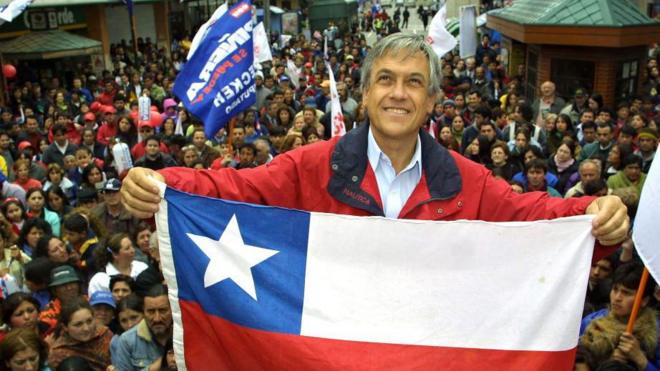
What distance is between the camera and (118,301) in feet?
18.1

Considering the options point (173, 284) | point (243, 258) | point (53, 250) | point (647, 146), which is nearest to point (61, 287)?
point (53, 250)

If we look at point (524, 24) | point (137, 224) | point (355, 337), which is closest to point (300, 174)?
point (355, 337)

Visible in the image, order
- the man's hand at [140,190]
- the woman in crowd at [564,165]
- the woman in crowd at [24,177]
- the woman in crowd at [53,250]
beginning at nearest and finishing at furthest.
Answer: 1. the man's hand at [140,190]
2. the woman in crowd at [53,250]
3. the woman in crowd at [564,165]
4. the woman in crowd at [24,177]

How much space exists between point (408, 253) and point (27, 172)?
7285 mm

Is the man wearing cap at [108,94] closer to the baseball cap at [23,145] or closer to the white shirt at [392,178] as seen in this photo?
the baseball cap at [23,145]

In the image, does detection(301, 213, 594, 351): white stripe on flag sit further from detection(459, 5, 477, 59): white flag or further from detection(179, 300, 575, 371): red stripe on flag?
detection(459, 5, 477, 59): white flag

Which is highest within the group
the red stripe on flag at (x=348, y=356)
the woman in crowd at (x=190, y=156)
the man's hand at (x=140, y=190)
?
the man's hand at (x=140, y=190)

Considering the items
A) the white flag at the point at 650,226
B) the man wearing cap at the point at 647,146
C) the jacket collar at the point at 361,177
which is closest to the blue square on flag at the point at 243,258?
the jacket collar at the point at 361,177

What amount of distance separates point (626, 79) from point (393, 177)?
12673 mm

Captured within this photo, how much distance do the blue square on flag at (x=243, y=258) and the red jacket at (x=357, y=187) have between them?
0.10 metres

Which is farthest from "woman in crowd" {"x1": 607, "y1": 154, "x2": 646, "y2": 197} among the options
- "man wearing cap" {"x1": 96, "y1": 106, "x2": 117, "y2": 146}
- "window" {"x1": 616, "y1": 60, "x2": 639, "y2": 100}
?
"man wearing cap" {"x1": 96, "y1": 106, "x2": 117, "y2": 146}

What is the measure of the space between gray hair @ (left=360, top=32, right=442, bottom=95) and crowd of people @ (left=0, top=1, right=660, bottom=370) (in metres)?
0.17

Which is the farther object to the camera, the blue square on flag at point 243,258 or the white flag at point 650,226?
the white flag at point 650,226

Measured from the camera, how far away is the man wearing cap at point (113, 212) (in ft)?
Answer: 25.0
